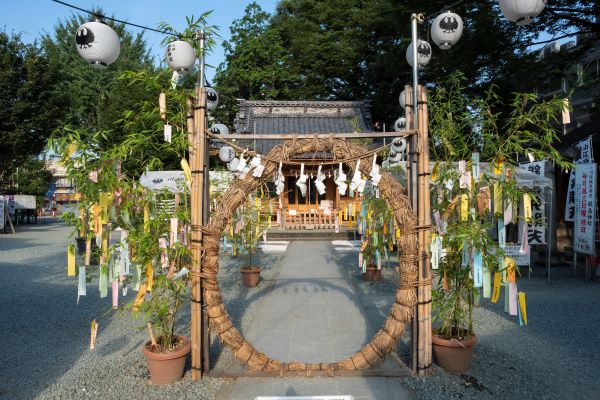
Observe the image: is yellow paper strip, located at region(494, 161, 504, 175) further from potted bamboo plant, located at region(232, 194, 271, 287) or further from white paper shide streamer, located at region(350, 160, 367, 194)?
potted bamboo plant, located at region(232, 194, 271, 287)

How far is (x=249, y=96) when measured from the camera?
25.0 metres

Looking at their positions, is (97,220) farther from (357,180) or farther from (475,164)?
(475,164)

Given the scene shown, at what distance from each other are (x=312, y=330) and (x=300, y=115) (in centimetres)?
1715

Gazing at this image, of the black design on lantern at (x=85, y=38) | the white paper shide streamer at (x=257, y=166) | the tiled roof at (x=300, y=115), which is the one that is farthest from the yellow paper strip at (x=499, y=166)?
the tiled roof at (x=300, y=115)

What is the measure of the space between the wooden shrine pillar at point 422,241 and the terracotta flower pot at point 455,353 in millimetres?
168

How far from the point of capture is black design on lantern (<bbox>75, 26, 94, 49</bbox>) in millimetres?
4281

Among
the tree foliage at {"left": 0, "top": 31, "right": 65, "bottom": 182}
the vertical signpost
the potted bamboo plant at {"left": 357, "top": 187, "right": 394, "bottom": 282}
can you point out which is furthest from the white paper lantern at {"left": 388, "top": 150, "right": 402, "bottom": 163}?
the tree foliage at {"left": 0, "top": 31, "right": 65, "bottom": 182}

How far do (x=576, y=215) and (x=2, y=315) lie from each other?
10013 mm

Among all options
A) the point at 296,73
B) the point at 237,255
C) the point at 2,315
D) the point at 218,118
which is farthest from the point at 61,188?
the point at 2,315

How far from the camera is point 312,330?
17.8 ft

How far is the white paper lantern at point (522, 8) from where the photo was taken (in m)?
4.37

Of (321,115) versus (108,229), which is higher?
(321,115)

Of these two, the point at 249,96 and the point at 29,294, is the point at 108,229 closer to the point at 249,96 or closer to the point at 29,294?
the point at 29,294

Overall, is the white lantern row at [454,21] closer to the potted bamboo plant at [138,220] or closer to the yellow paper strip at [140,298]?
the potted bamboo plant at [138,220]
